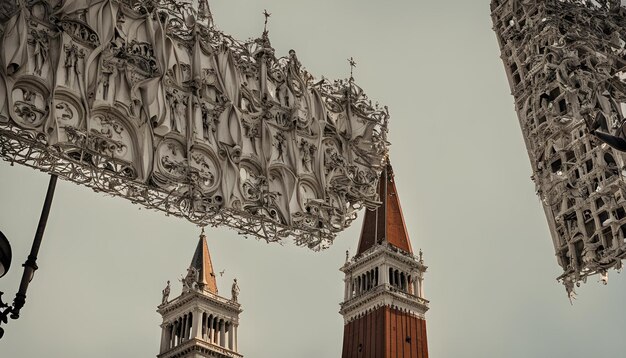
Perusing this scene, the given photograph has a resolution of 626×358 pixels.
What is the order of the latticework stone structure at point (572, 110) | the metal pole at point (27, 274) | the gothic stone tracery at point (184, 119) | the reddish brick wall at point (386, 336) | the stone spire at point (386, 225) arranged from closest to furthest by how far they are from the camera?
the metal pole at point (27, 274) → the gothic stone tracery at point (184, 119) → the latticework stone structure at point (572, 110) → the reddish brick wall at point (386, 336) → the stone spire at point (386, 225)

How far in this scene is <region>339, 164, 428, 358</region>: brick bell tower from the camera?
5788 cm

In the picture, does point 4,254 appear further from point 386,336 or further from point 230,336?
point 230,336

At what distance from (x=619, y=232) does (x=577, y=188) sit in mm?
1771

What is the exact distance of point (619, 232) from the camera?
19.5 metres

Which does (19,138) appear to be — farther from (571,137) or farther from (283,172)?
A: (571,137)

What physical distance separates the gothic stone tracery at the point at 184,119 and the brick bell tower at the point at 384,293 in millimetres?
40255

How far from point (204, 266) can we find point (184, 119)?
4456 centimetres

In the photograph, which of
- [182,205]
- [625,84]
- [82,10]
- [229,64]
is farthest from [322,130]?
[625,84]

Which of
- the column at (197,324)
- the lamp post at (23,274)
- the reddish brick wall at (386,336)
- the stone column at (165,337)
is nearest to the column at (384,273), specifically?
the reddish brick wall at (386,336)

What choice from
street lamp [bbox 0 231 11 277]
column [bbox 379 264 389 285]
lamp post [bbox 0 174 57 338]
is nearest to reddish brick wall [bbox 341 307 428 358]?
column [bbox 379 264 389 285]

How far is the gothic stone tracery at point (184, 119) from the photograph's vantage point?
1448cm

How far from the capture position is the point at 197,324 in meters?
56.2

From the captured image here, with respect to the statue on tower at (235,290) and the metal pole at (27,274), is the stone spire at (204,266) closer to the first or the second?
the statue on tower at (235,290)

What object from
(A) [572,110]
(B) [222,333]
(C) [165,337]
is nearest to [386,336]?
(B) [222,333]
